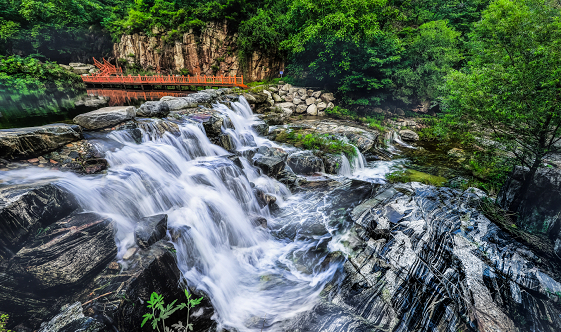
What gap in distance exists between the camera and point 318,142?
34.2 feet

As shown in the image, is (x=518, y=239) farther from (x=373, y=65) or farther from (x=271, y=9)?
(x=271, y=9)

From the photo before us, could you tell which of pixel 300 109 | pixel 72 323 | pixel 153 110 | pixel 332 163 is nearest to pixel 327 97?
pixel 300 109

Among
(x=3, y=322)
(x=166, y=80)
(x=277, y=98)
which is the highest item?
(x=166, y=80)

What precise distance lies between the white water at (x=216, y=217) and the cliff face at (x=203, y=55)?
15962 mm

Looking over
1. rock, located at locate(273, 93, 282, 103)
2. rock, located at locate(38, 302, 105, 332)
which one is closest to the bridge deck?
rock, located at locate(273, 93, 282, 103)

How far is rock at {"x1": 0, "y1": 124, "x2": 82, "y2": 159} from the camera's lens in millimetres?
4939

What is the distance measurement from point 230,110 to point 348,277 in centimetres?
1031

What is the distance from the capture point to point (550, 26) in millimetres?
4422

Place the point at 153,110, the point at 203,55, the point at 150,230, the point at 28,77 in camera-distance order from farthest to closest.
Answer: the point at 203,55 < the point at 28,77 < the point at 153,110 < the point at 150,230

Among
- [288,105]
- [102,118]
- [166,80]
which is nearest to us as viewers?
[102,118]

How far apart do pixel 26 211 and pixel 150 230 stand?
1.81m

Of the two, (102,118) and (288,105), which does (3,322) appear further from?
(288,105)

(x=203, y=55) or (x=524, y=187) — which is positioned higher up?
(x=203, y=55)

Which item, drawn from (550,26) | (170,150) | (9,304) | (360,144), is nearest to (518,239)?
(550,26)
